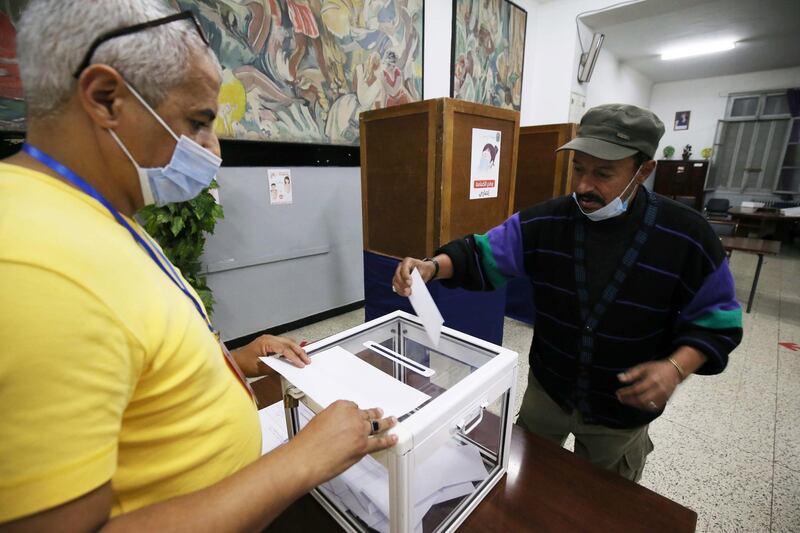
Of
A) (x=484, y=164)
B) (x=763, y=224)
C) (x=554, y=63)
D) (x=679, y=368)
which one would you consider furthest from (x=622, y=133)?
(x=763, y=224)

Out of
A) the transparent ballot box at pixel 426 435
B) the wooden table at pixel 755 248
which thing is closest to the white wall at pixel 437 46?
the wooden table at pixel 755 248

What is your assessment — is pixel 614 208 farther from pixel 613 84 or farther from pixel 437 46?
pixel 613 84

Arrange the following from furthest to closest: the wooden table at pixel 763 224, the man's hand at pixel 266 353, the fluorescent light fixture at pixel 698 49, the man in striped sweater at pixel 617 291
Answer: the wooden table at pixel 763 224, the fluorescent light fixture at pixel 698 49, the man in striped sweater at pixel 617 291, the man's hand at pixel 266 353

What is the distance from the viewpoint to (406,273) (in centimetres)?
106

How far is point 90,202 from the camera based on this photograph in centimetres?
44

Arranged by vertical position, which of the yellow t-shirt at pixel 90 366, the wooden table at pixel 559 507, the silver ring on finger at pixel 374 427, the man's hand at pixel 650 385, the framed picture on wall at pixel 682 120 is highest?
the framed picture on wall at pixel 682 120

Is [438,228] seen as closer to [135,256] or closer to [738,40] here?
[135,256]

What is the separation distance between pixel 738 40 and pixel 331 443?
8521mm

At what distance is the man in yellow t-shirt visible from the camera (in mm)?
312

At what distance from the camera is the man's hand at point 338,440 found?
1.60 feet

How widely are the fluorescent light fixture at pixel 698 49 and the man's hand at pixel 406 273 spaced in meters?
7.70

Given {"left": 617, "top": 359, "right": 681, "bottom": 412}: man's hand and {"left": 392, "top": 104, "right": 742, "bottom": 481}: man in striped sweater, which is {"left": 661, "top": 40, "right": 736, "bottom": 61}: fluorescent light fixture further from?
{"left": 617, "top": 359, "right": 681, "bottom": 412}: man's hand

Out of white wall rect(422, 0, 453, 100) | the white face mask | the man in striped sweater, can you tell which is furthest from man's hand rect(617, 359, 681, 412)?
white wall rect(422, 0, 453, 100)

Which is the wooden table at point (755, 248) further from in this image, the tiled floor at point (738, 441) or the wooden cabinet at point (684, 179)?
the wooden cabinet at point (684, 179)
